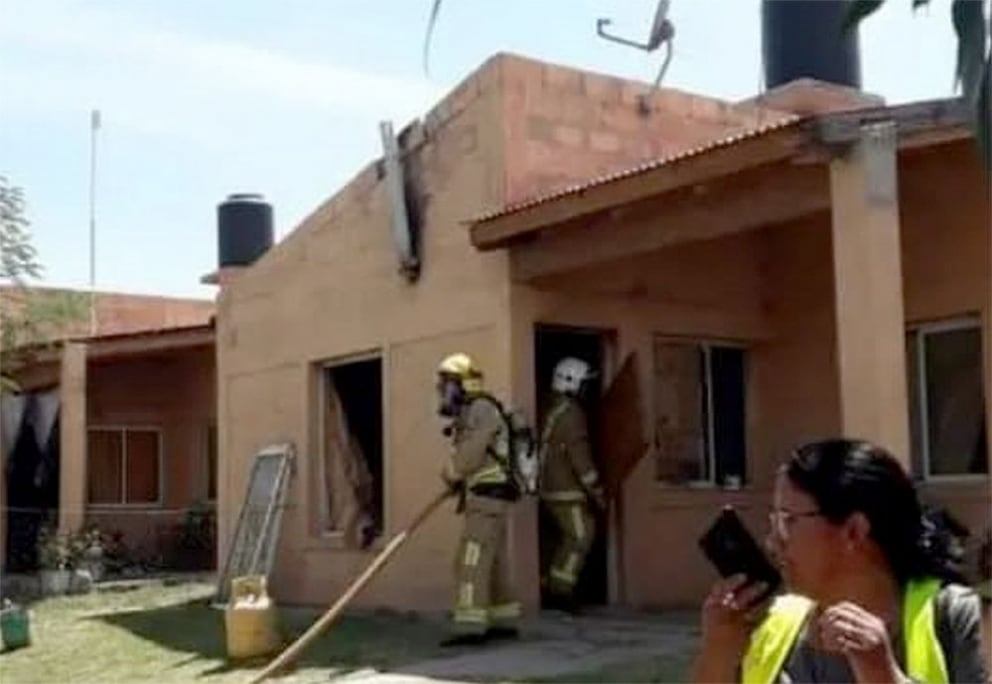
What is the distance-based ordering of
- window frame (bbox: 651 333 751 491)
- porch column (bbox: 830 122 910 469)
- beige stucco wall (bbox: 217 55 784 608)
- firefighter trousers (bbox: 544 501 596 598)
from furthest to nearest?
window frame (bbox: 651 333 751 491)
beige stucco wall (bbox: 217 55 784 608)
firefighter trousers (bbox: 544 501 596 598)
porch column (bbox: 830 122 910 469)

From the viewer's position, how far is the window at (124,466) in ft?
74.3

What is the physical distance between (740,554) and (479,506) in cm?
866

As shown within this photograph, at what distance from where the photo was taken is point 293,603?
14.9 meters

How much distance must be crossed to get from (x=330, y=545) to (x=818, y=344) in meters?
4.63

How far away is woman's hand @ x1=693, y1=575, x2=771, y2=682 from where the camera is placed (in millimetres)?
2680

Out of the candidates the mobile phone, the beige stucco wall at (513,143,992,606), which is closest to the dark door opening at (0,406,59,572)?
the beige stucco wall at (513,143,992,606)

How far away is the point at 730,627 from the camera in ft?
8.80

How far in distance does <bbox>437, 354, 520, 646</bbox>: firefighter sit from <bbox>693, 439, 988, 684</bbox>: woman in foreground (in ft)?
28.1

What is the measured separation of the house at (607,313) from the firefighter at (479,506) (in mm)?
613

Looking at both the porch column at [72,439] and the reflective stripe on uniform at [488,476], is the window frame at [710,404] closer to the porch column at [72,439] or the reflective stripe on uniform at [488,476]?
the reflective stripe on uniform at [488,476]

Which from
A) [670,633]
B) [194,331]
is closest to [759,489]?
[670,633]

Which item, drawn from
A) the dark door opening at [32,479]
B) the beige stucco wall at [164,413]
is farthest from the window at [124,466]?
the dark door opening at [32,479]

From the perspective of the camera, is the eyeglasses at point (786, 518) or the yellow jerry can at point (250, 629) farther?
the yellow jerry can at point (250, 629)

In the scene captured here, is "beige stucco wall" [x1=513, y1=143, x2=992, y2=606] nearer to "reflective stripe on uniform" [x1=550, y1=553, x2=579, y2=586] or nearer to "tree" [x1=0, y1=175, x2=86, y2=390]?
"reflective stripe on uniform" [x1=550, y1=553, x2=579, y2=586]
